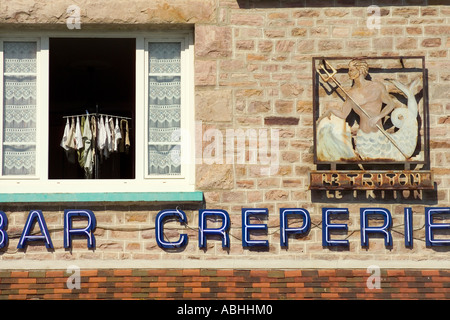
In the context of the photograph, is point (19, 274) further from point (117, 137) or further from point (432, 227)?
point (432, 227)

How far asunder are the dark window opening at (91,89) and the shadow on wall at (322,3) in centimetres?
202

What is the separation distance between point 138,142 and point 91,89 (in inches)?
242

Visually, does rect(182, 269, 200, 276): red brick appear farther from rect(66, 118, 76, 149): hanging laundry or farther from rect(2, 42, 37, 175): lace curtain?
rect(2, 42, 37, 175): lace curtain

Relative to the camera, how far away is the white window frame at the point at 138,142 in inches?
371

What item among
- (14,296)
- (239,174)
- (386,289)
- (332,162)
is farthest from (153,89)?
(386,289)

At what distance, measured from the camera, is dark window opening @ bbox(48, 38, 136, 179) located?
9.78 m

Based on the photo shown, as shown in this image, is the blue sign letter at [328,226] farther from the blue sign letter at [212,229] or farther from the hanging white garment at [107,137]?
the hanging white garment at [107,137]

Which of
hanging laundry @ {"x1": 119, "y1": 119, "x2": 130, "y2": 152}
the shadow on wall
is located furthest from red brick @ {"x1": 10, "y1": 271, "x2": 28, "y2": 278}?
the shadow on wall

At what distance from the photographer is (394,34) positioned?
9.40 metres

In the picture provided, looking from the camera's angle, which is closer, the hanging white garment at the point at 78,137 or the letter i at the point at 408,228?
the letter i at the point at 408,228

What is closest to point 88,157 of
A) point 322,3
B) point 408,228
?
point 322,3

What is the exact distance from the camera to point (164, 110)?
9.55 meters

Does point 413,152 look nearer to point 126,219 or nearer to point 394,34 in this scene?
point 394,34

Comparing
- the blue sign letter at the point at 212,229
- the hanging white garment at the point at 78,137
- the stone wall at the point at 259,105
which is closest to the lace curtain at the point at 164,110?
the stone wall at the point at 259,105
